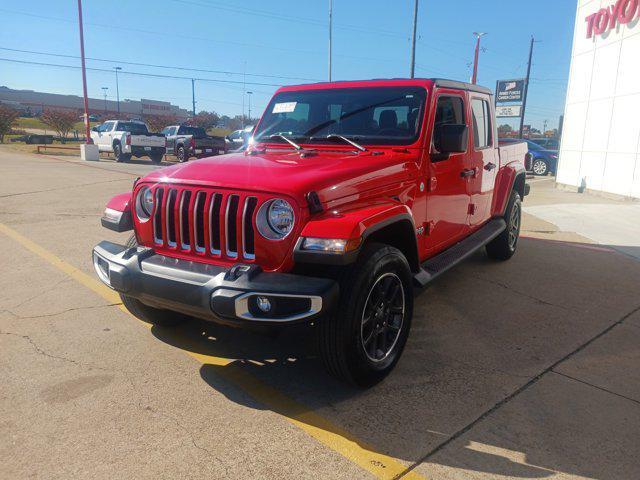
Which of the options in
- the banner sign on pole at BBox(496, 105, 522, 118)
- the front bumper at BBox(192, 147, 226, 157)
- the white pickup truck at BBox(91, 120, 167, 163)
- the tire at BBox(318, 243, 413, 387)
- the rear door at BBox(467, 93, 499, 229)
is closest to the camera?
the tire at BBox(318, 243, 413, 387)

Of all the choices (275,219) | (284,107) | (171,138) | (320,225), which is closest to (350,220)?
(320,225)

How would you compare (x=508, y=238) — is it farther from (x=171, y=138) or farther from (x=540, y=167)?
(x=171, y=138)

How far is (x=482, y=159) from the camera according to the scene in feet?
16.6

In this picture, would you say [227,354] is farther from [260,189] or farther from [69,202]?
[69,202]

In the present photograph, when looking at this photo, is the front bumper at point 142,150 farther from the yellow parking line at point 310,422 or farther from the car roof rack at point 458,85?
the yellow parking line at point 310,422

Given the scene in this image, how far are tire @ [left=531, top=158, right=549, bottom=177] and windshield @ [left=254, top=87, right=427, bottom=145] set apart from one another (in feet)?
59.8

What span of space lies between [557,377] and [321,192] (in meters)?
2.03

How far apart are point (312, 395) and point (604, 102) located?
13930 mm

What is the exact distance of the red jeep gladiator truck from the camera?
8.64ft

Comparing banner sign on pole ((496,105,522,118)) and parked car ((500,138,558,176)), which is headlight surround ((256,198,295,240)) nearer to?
parked car ((500,138,558,176))

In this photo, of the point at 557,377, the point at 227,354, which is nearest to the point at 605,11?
the point at 557,377

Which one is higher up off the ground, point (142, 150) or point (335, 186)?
point (335, 186)

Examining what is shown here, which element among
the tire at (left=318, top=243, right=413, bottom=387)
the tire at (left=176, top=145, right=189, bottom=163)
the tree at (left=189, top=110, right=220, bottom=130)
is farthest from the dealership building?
the tree at (left=189, top=110, right=220, bottom=130)

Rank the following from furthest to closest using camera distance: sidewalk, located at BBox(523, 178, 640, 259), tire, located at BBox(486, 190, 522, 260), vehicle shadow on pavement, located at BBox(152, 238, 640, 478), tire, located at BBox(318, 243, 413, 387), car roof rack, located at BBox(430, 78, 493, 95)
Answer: sidewalk, located at BBox(523, 178, 640, 259)
tire, located at BBox(486, 190, 522, 260)
car roof rack, located at BBox(430, 78, 493, 95)
tire, located at BBox(318, 243, 413, 387)
vehicle shadow on pavement, located at BBox(152, 238, 640, 478)
